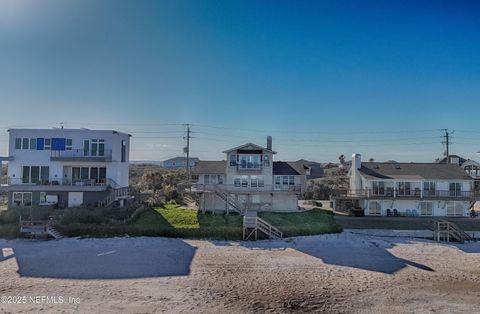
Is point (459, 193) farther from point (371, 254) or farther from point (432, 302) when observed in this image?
point (432, 302)

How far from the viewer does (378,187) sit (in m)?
36.9

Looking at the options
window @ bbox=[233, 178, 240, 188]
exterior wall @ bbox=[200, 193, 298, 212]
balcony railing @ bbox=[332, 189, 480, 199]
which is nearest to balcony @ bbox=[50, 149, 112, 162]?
exterior wall @ bbox=[200, 193, 298, 212]

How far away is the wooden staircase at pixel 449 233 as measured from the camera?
28984 mm

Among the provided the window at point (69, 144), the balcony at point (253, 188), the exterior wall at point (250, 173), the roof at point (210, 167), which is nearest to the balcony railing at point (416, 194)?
the balcony at point (253, 188)

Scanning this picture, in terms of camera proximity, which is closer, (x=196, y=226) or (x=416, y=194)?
(x=196, y=226)

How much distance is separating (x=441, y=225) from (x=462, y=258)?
265 inches

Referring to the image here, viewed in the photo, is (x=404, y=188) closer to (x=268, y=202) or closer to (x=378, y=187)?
(x=378, y=187)

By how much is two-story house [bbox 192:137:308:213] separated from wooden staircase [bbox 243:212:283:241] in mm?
7946

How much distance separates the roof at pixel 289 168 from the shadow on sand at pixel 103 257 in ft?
48.9

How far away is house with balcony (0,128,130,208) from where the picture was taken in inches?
1271

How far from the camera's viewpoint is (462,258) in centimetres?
2342

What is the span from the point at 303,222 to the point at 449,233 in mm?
11550

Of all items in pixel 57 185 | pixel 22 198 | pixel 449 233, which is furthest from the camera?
pixel 22 198

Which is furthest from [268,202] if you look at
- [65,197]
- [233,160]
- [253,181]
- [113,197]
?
[65,197]
